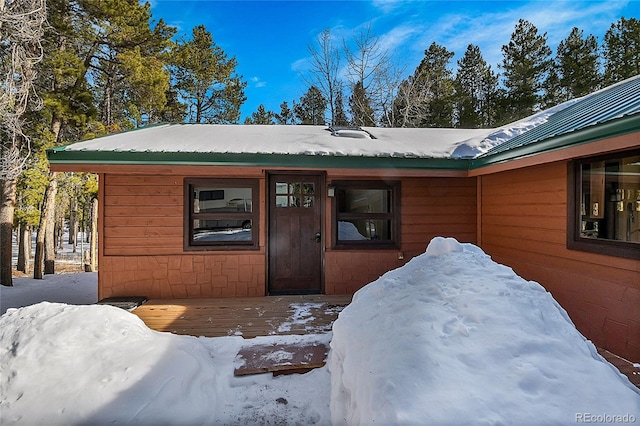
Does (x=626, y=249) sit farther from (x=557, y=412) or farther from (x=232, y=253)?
(x=232, y=253)

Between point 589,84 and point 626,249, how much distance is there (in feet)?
47.2

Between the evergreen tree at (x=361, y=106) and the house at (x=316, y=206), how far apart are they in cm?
1079

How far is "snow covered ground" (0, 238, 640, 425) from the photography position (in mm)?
1379

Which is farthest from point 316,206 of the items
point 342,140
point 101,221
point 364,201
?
point 101,221

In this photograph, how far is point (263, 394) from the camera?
2520 millimetres

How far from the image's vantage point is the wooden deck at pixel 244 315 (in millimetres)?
3613

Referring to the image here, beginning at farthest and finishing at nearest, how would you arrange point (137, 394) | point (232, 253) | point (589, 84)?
point (589, 84) < point (232, 253) < point (137, 394)

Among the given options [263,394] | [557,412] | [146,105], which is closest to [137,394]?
[263,394]

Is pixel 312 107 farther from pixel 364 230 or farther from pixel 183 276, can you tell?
pixel 183 276

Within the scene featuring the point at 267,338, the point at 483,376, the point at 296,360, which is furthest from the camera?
the point at 267,338

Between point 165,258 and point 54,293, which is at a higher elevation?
point 165,258

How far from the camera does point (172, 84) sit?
13.6m

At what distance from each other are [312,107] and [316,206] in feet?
45.2

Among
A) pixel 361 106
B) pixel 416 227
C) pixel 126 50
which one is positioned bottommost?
pixel 416 227
